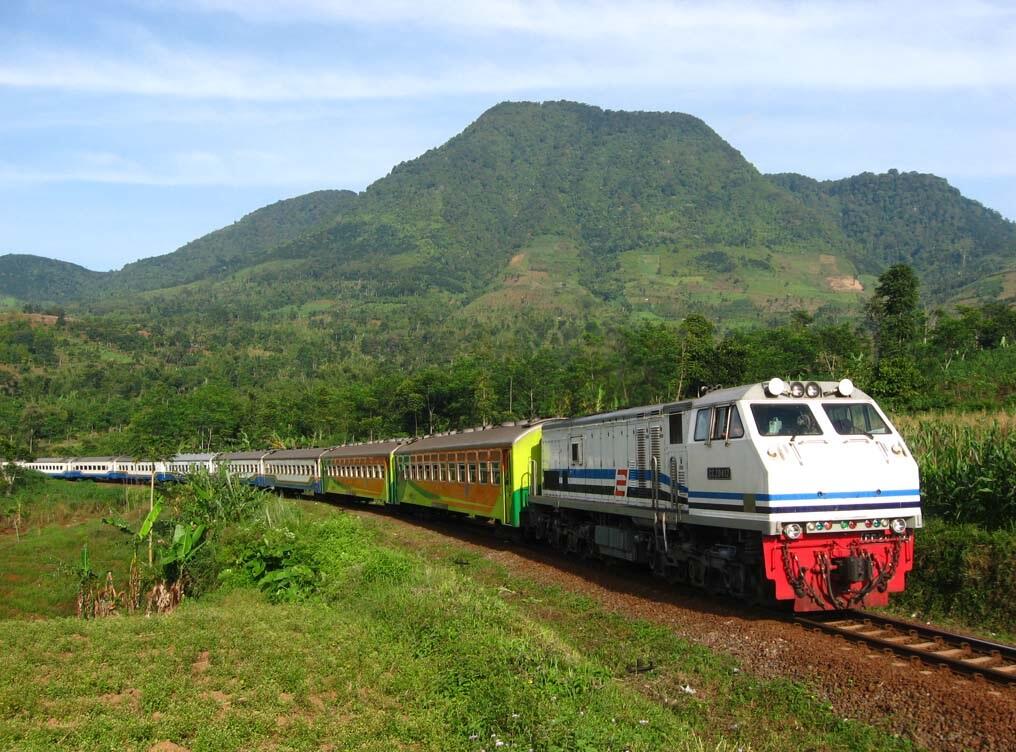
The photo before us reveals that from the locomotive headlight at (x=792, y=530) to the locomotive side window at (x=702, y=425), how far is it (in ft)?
7.63

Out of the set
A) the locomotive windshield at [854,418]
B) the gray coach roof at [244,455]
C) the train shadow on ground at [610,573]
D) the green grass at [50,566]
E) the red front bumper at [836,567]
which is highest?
the locomotive windshield at [854,418]

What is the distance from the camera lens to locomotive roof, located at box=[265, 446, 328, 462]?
52463mm

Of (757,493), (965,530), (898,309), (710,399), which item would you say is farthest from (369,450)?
(898,309)

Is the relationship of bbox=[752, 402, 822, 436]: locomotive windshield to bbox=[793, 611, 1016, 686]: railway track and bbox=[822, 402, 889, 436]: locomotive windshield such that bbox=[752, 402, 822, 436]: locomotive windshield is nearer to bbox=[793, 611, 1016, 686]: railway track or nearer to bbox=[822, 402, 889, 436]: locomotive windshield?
bbox=[822, 402, 889, 436]: locomotive windshield

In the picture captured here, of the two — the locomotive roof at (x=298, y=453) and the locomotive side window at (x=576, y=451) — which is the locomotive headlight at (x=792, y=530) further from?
the locomotive roof at (x=298, y=453)

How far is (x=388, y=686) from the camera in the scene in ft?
31.7

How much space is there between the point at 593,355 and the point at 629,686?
84077 millimetres

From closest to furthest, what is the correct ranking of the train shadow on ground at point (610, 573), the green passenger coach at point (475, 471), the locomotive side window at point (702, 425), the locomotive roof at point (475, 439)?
the train shadow on ground at point (610, 573) → the locomotive side window at point (702, 425) → the green passenger coach at point (475, 471) → the locomotive roof at point (475, 439)

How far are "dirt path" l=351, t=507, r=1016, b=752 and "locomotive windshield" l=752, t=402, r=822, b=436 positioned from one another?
2.81 meters

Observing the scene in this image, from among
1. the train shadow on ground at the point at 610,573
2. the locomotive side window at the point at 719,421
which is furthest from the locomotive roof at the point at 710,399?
the train shadow on ground at the point at 610,573

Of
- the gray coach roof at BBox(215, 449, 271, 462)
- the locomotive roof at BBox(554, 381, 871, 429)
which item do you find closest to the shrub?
the locomotive roof at BBox(554, 381, 871, 429)

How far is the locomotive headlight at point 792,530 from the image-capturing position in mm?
12516

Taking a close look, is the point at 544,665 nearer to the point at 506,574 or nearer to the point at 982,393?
the point at 506,574

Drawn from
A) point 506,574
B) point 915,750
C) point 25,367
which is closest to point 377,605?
point 506,574
